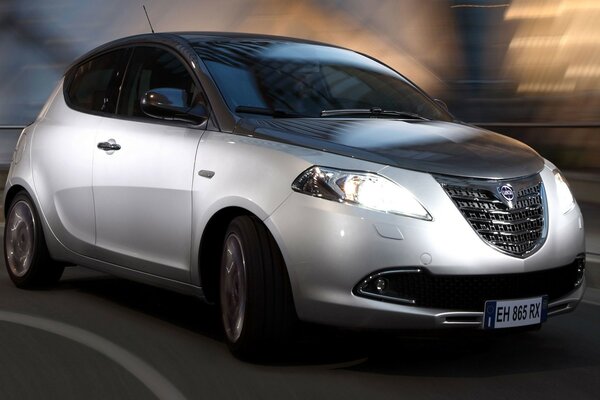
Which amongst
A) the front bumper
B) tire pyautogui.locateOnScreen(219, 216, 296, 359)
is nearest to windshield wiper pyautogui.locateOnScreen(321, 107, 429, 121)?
tire pyautogui.locateOnScreen(219, 216, 296, 359)

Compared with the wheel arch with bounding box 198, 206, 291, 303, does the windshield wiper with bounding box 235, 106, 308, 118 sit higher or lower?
higher

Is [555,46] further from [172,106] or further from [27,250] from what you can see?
[172,106]

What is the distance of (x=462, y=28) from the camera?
62.5 feet

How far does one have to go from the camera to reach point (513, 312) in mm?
6176

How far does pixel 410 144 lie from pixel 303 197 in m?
0.60

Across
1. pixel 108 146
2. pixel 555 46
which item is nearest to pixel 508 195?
pixel 108 146

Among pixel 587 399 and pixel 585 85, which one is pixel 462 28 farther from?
pixel 587 399

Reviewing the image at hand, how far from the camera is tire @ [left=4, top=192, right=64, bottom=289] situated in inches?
335

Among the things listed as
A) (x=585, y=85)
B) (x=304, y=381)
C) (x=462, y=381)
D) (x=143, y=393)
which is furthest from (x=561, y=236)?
(x=585, y=85)

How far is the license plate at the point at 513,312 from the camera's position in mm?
6125

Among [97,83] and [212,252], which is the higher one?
[97,83]

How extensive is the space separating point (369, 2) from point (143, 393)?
16.3 m

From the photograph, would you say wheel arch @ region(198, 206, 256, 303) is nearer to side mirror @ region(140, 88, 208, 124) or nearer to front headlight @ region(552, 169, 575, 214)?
side mirror @ region(140, 88, 208, 124)

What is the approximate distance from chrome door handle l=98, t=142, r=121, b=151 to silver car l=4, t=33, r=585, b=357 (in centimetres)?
2
